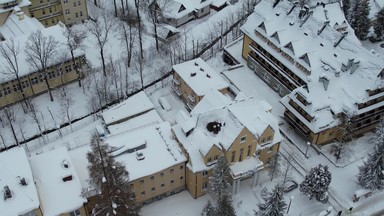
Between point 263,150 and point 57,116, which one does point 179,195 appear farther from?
point 57,116

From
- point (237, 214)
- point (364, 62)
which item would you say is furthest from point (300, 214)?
point (364, 62)

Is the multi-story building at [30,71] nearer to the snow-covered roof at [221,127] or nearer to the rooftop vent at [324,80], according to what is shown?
the snow-covered roof at [221,127]

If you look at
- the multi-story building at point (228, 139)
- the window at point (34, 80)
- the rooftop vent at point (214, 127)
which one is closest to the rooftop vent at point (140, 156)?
the multi-story building at point (228, 139)

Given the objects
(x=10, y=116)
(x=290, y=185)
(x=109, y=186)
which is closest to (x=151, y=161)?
(x=109, y=186)

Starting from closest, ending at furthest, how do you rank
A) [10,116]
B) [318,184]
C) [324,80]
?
[318,184], [324,80], [10,116]

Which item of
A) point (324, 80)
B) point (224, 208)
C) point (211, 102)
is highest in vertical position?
point (324, 80)

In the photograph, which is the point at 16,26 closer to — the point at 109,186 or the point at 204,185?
the point at 109,186
